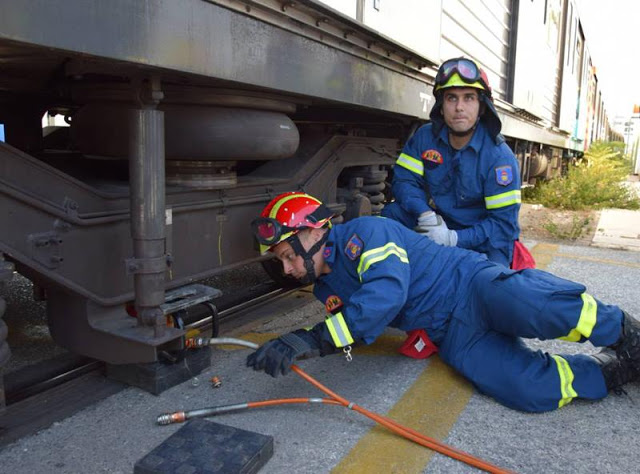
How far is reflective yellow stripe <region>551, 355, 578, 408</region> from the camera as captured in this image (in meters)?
2.39

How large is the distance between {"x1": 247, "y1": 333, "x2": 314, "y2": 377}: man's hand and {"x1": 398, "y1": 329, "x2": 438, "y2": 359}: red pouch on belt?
2.64 feet

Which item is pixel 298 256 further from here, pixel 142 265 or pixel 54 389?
pixel 54 389

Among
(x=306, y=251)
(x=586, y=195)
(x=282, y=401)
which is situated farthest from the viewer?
(x=586, y=195)

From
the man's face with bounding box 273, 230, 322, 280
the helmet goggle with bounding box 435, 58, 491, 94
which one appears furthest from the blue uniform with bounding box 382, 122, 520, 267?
the man's face with bounding box 273, 230, 322, 280

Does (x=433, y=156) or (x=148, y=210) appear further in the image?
(x=433, y=156)

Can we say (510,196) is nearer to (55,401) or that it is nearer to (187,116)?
(187,116)

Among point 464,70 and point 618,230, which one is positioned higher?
point 464,70

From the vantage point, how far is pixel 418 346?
2914mm

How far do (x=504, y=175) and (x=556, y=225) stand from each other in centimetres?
503

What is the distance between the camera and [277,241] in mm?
2523

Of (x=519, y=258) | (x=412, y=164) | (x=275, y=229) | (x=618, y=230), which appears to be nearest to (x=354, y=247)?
(x=275, y=229)

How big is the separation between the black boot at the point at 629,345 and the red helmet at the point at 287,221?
129 centimetres

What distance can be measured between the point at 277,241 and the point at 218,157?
0.44 meters

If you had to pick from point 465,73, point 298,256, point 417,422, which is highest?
point 465,73
